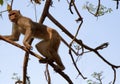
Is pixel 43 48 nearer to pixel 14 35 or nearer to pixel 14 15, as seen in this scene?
pixel 14 35

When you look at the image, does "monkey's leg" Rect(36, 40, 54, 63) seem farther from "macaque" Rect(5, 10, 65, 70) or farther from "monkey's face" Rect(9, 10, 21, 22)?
"monkey's face" Rect(9, 10, 21, 22)

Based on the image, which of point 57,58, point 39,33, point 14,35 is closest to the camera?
point 57,58

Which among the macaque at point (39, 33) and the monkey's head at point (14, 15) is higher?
the monkey's head at point (14, 15)

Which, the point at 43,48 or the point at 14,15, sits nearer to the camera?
the point at 43,48

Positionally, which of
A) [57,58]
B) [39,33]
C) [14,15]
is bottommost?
[57,58]

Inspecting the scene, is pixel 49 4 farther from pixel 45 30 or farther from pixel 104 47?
A: pixel 45 30

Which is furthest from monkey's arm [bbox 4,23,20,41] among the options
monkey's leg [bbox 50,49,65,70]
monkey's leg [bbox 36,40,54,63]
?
monkey's leg [bbox 50,49,65,70]

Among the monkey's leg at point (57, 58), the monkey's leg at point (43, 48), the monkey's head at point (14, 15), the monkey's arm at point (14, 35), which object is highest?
the monkey's head at point (14, 15)

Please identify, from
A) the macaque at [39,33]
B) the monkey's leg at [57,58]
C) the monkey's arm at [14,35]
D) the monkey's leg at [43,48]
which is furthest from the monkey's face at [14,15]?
the monkey's leg at [57,58]

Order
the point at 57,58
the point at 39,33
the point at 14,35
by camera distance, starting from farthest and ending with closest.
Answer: the point at 39,33, the point at 14,35, the point at 57,58

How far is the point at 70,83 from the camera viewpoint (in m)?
1.99

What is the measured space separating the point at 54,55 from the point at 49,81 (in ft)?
5.52

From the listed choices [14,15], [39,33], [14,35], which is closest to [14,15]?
[14,15]

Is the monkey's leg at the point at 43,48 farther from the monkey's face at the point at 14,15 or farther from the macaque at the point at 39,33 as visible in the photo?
the monkey's face at the point at 14,15
